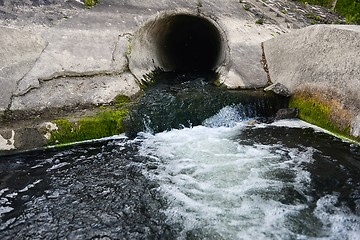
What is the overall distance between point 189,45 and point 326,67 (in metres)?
8.75

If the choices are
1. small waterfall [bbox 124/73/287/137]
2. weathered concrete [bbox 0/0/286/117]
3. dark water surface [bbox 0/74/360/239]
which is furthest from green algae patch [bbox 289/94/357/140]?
weathered concrete [bbox 0/0/286/117]

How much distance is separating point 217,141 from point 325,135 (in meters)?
2.64

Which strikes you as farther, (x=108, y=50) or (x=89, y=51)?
(x=108, y=50)

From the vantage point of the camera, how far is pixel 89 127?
8039 mm

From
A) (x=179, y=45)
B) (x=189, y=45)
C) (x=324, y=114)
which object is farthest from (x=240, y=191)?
(x=189, y=45)

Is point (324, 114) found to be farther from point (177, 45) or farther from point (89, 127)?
point (177, 45)

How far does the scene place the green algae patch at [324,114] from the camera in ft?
26.7

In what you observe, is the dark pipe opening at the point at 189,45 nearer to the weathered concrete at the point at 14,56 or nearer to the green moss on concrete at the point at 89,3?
the green moss on concrete at the point at 89,3

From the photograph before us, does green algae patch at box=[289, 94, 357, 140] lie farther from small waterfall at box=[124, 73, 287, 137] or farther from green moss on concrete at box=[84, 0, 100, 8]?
green moss on concrete at box=[84, 0, 100, 8]

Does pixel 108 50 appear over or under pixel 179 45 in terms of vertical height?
over

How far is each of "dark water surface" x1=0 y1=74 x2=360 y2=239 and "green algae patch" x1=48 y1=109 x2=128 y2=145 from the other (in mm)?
232

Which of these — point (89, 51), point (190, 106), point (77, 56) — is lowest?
point (190, 106)

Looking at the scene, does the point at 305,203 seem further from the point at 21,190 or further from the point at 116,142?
the point at 21,190

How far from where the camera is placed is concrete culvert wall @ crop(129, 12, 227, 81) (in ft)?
37.2
